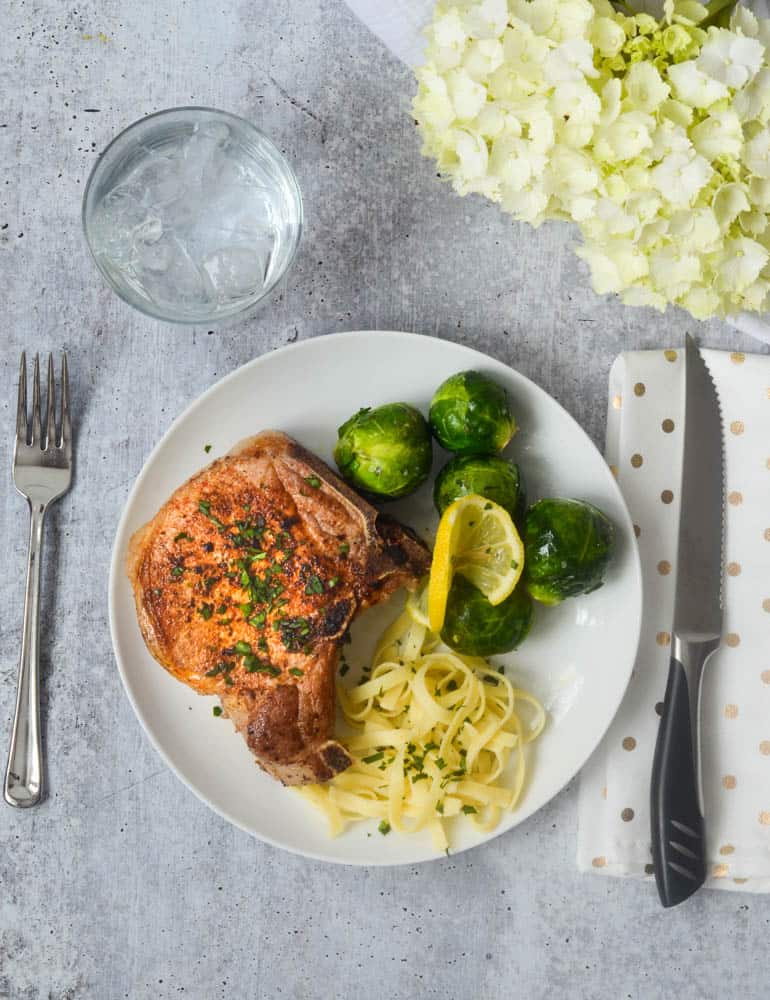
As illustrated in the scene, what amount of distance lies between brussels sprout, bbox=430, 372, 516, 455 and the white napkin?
732mm

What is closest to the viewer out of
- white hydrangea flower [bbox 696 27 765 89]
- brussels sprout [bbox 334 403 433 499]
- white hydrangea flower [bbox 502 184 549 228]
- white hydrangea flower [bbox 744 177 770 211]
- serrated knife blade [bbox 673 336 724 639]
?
white hydrangea flower [bbox 696 27 765 89]

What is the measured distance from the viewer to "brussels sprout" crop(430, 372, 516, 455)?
2.95 metres

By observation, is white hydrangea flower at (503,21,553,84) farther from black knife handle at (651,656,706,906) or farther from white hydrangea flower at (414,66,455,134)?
black knife handle at (651,656,706,906)

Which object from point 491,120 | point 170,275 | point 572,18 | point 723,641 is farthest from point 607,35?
point 723,641

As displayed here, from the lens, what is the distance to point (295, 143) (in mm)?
3295

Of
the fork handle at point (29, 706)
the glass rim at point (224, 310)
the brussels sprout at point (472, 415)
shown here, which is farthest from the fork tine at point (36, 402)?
the brussels sprout at point (472, 415)

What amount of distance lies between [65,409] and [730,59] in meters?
2.21

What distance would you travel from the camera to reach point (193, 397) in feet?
10.8

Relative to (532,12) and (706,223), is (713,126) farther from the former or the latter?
(532,12)

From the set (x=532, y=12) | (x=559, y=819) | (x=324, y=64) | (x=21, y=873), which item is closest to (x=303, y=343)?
(x=324, y=64)

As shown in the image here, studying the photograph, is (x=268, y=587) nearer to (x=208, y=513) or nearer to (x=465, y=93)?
(x=208, y=513)

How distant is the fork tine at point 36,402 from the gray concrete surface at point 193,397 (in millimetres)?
101

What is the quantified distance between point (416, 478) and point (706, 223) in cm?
119

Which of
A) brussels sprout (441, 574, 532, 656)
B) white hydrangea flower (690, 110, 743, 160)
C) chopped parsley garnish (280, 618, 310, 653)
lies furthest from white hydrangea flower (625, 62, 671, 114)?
chopped parsley garnish (280, 618, 310, 653)
